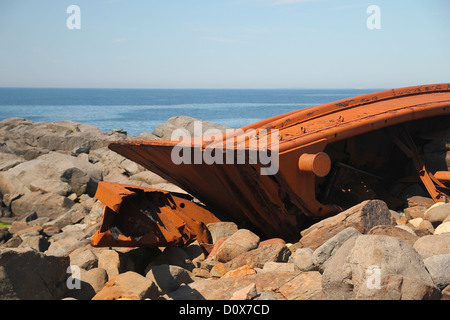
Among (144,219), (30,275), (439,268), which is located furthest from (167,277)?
(439,268)

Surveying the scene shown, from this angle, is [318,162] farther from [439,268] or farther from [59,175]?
[59,175]

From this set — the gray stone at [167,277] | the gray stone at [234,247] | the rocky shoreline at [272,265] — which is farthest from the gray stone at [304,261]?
the gray stone at [167,277]

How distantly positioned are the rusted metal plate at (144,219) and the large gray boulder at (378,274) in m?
1.84

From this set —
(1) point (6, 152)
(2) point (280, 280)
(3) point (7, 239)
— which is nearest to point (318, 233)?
(2) point (280, 280)

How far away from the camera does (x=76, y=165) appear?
12.0 m

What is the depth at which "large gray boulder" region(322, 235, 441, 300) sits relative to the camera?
3119mm

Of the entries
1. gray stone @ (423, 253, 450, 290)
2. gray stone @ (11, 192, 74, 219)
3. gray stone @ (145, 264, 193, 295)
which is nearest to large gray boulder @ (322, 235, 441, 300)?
gray stone @ (423, 253, 450, 290)

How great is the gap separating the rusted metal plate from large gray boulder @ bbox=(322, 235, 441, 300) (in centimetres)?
184

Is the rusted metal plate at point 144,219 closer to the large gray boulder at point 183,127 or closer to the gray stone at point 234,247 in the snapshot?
the gray stone at point 234,247

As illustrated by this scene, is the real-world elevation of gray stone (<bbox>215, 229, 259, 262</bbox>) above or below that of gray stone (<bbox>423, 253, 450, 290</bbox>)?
below

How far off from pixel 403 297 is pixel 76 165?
10.1 metres

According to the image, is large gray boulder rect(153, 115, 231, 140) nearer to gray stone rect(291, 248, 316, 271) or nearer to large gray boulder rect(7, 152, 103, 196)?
large gray boulder rect(7, 152, 103, 196)

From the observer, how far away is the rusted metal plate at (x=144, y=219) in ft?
14.6

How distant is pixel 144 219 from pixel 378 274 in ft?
7.51
